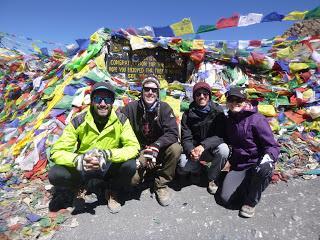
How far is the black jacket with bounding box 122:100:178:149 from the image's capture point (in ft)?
15.5

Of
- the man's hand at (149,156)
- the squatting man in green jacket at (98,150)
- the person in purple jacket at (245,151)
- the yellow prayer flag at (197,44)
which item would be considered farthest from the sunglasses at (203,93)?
the yellow prayer flag at (197,44)

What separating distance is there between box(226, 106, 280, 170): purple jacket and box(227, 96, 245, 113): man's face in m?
0.08

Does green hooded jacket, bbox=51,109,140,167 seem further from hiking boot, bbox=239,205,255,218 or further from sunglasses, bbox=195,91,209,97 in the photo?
hiking boot, bbox=239,205,255,218

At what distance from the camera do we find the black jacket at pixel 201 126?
15.7 ft

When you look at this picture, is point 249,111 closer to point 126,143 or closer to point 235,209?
point 235,209

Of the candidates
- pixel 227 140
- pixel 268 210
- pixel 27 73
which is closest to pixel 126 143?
pixel 227 140

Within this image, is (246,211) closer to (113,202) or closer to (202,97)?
(202,97)

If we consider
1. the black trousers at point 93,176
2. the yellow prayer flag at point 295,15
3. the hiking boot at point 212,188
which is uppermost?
the yellow prayer flag at point 295,15

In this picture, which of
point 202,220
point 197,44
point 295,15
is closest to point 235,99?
point 202,220

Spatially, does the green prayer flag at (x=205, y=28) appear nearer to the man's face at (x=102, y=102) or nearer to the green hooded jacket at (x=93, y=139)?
the green hooded jacket at (x=93, y=139)

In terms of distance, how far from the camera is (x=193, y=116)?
482 cm

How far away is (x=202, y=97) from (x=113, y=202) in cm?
198

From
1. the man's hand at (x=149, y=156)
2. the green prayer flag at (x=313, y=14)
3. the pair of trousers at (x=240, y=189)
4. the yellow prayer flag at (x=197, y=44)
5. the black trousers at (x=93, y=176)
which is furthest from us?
the green prayer flag at (x=313, y=14)

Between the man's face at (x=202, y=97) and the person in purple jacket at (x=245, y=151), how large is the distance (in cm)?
40
